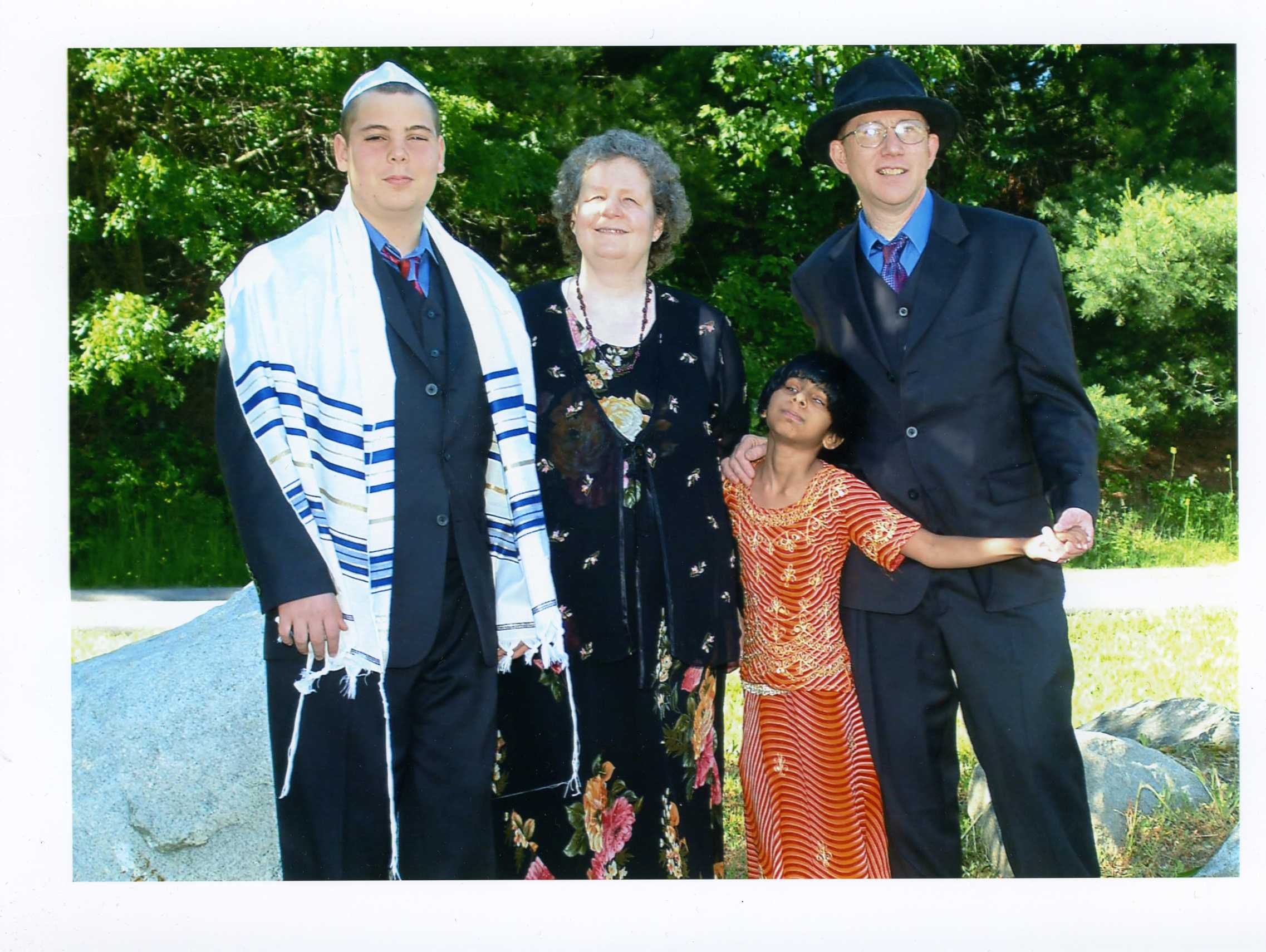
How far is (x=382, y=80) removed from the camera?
319 cm

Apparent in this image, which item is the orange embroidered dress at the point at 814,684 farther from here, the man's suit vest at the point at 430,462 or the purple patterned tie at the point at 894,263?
the man's suit vest at the point at 430,462

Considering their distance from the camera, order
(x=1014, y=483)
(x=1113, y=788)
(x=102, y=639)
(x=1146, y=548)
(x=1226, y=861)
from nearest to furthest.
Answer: (x=1014, y=483)
(x=1226, y=861)
(x=1113, y=788)
(x=1146, y=548)
(x=102, y=639)

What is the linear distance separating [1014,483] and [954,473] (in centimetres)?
18

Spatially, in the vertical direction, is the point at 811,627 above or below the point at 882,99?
below

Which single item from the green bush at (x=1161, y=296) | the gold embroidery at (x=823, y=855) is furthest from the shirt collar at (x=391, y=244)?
the green bush at (x=1161, y=296)

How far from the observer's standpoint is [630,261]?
3326 mm

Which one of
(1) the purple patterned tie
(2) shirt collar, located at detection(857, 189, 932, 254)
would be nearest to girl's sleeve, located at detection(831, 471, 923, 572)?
(1) the purple patterned tie

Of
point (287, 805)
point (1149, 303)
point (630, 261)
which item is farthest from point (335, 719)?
point (1149, 303)

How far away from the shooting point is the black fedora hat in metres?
3.40

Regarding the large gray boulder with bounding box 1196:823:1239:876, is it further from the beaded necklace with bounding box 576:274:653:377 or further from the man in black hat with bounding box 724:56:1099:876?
the beaded necklace with bounding box 576:274:653:377

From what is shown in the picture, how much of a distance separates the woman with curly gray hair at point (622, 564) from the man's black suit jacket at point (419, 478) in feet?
0.74

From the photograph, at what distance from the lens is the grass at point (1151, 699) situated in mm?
4121

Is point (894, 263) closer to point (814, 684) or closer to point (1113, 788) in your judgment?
point (814, 684)

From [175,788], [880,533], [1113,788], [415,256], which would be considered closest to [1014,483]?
[880,533]
